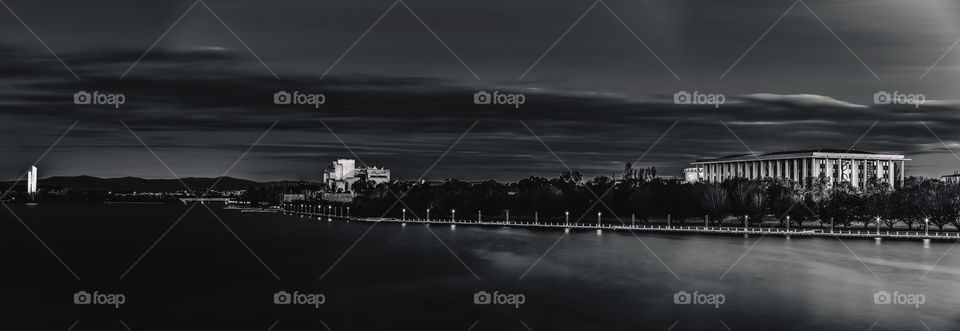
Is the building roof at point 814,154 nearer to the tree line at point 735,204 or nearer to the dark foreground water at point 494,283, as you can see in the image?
the tree line at point 735,204

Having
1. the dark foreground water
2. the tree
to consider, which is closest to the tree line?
the tree

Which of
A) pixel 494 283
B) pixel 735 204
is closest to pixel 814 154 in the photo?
pixel 735 204

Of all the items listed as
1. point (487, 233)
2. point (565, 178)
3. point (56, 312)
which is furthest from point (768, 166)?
point (56, 312)

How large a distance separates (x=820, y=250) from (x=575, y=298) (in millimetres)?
34703

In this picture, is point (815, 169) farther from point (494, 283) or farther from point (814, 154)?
point (494, 283)

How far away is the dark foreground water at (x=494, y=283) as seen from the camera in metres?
39.5

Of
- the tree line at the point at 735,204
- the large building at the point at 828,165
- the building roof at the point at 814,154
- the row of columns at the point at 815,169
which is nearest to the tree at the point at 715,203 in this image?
the tree line at the point at 735,204

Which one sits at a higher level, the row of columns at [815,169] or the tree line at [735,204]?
the row of columns at [815,169]

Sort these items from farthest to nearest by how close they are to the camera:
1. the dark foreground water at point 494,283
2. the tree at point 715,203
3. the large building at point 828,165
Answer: the large building at point 828,165 < the tree at point 715,203 < the dark foreground water at point 494,283

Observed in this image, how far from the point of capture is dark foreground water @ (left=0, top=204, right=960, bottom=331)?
3953cm

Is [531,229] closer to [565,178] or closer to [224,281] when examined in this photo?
[224,281]

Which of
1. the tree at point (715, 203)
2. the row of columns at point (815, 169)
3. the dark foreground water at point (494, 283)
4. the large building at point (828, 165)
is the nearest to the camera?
the dark foreground water at point (494, 283)

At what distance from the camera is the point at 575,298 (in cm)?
4800

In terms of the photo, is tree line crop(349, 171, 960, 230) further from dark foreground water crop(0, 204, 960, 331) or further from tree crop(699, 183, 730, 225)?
dark foreground water crop(0, 204, 960, 331)
